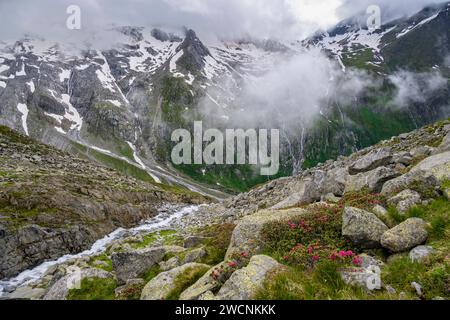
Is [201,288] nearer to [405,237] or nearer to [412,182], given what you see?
[405,237]

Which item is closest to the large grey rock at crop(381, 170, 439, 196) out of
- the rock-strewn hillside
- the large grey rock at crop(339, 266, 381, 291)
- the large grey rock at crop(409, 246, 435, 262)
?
the large grey rock at crop(409, 246, 435, 262)

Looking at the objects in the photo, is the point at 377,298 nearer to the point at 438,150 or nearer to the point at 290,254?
the point at 290,254

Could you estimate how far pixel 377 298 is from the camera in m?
7.51

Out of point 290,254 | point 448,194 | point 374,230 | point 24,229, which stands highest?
point 448,194

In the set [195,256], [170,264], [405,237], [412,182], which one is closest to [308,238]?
[405,237]

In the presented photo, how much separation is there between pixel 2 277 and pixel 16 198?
12.4 meters

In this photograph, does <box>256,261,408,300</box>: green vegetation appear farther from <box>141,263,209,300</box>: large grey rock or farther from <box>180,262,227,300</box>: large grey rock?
<box>141,263,209,300</box>: large grey rock

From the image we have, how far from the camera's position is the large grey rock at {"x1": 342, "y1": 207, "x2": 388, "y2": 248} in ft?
36.6

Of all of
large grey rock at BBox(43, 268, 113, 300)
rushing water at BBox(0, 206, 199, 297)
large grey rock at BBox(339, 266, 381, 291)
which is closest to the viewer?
large grey rock at BBox(339, 266, 381, 291)

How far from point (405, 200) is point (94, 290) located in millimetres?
Result: 13492

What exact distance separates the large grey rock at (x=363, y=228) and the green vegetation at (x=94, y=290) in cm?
976

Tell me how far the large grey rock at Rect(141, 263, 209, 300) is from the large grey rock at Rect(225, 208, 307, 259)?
64.9 inches
